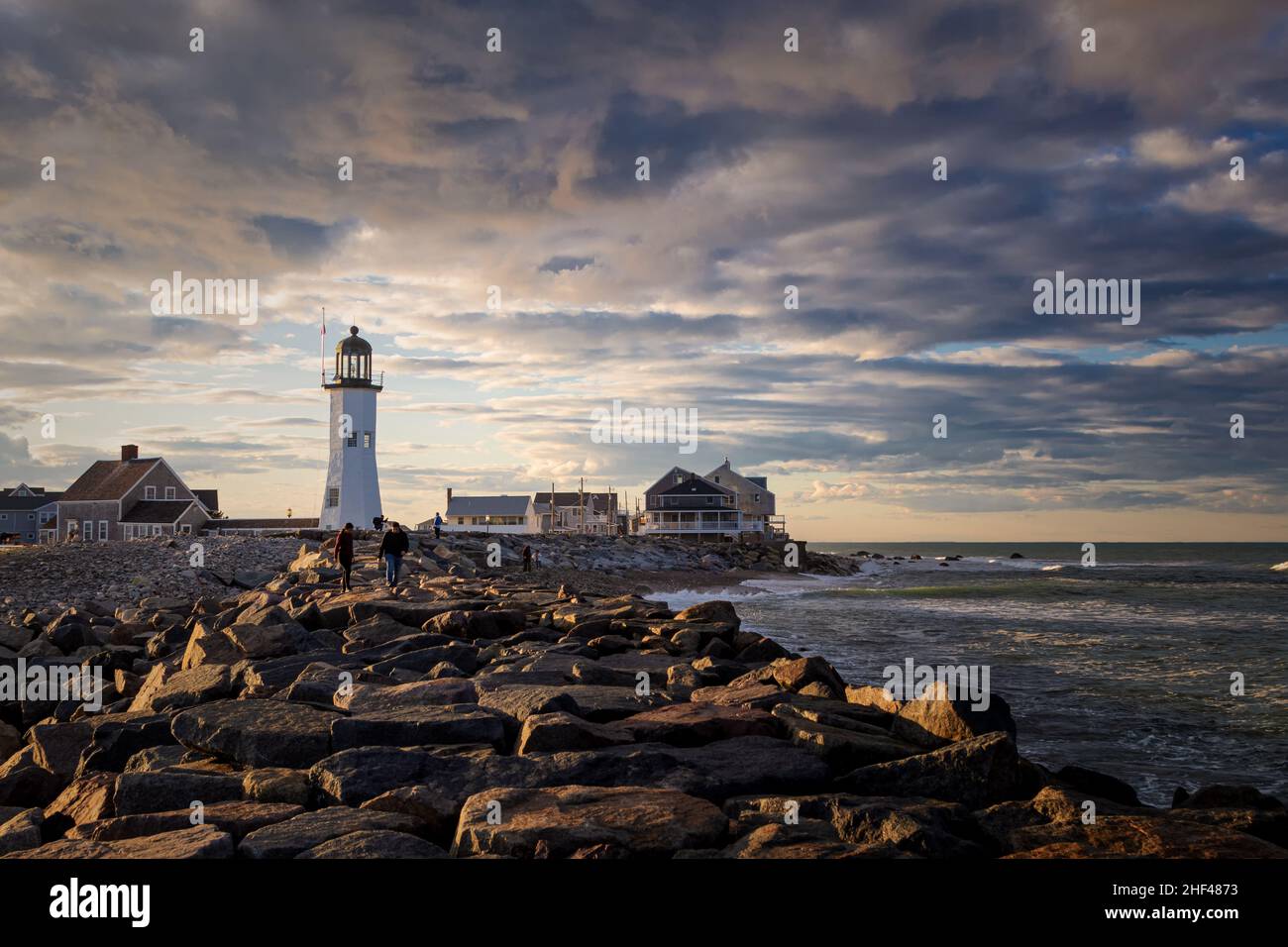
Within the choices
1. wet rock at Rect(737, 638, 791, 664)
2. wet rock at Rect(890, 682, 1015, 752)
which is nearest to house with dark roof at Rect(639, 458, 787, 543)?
wet rock at Rect(737, 638, 791, 664)

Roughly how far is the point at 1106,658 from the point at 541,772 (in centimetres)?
1684

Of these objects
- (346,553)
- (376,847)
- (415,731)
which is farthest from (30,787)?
(346,553)

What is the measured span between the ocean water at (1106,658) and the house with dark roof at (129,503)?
32.6 metres

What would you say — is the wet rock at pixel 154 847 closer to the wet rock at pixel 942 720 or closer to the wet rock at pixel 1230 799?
the wet rock at pixel 942 720

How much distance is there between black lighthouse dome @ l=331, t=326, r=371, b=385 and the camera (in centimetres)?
4556

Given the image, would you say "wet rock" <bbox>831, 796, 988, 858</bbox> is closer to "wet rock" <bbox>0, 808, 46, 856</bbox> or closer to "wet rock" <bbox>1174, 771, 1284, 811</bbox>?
"wet rock" <bbox>1174, 771, 1284, 811</bbox>

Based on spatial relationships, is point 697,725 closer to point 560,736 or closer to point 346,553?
point 560,736

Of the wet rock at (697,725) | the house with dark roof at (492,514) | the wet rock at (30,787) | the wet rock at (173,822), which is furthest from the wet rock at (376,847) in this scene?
the house with dark roof at (492,514)

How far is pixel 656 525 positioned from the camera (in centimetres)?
8000

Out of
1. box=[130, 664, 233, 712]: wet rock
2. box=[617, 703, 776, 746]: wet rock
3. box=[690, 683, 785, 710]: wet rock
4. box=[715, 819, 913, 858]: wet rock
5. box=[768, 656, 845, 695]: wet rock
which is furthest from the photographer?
box=[768, 656, 845, 695]: wet rock

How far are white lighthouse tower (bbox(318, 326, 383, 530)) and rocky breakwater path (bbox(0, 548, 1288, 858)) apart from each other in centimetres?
3511

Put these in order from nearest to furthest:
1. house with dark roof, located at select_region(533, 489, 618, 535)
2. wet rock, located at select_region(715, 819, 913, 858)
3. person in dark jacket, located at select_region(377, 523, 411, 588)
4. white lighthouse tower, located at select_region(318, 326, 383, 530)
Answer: wet rock, located at select_region(715, 819, 913, 858), person in dark jacket, located at select_region(377, 523, 411, 588), white lighthouse tower, located at select_region(318, 326, 383, 530), house with dark roof, located at select_region(533, 489, 618, 535)
